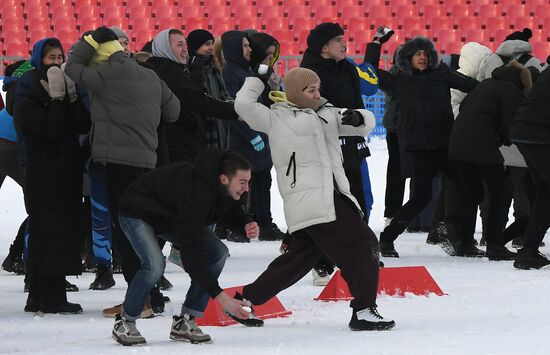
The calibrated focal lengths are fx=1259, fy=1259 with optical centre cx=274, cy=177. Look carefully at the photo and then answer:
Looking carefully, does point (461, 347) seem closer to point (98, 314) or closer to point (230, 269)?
point (98, 314)

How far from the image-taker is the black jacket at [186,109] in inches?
300

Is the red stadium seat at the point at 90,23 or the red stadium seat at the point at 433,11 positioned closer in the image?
the red stadium seat at the point at 433,11

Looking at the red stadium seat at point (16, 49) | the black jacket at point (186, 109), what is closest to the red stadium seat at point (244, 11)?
the red stadium seat at point (16, 49)

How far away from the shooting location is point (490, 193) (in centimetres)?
909

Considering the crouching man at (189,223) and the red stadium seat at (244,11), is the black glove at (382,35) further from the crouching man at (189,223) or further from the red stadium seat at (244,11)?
the red stadium seat at (244,11)

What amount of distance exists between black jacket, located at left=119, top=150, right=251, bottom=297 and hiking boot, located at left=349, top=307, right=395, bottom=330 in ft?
2.44

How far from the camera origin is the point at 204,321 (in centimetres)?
623

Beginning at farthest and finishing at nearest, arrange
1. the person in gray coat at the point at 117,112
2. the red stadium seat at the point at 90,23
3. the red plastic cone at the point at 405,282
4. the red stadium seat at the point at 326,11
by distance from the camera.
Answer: the red stadium seat at the point at 90,23, the red stadium seat at the point at 326,11, the red plastic cone at the point at 405,282, the person in gray coat at the point at 117,112

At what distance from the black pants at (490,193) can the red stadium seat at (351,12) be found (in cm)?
1414

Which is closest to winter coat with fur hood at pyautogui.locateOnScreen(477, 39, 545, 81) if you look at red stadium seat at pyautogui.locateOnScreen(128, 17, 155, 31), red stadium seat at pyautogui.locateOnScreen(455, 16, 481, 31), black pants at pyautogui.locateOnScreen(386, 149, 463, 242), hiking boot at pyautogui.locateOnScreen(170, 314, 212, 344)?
black pants at pyautogui.locateOnScreen(386, 149, 463, 242)

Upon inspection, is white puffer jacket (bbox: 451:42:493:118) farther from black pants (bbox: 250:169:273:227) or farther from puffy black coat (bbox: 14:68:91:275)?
puffy black coat (bbox: 14:68:91:275)

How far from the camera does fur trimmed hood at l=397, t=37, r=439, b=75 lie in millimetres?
9250

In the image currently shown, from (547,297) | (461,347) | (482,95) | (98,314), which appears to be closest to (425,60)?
(482,95)

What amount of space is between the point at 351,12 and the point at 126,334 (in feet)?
59.6
